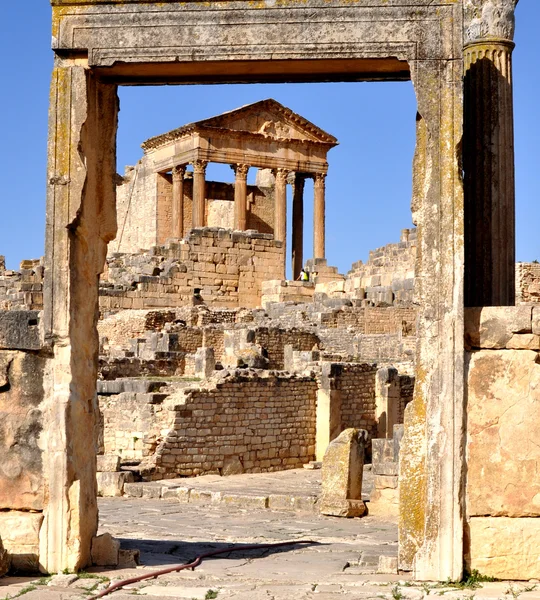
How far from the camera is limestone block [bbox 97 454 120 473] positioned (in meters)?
14.9

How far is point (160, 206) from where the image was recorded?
151 ft

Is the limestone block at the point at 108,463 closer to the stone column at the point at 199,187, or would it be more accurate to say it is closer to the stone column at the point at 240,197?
the stone column at the point at 199,187

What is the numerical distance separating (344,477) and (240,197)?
95.9 ft

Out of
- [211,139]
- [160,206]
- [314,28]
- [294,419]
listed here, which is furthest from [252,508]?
[160,206]

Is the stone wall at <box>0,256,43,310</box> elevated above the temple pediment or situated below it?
below

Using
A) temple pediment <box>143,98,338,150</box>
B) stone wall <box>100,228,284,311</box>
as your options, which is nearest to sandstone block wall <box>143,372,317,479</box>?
stone wall <box>100,228,284,311</box>

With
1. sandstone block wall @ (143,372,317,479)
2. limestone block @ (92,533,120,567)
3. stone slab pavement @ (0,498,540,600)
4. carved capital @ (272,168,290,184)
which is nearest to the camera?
stone slab pavement @ (0,498,540,600)

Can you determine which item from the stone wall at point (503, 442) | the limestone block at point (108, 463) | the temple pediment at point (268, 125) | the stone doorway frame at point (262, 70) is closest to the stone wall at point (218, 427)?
the limestone block at point (108, 463)

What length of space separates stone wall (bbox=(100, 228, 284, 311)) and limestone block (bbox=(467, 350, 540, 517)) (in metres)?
24.2

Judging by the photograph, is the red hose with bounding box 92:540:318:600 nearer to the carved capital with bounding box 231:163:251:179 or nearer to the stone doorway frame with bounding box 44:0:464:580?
the stone doorway frame with bounding box 44:0:464:580

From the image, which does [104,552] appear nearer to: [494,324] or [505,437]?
[505,437]

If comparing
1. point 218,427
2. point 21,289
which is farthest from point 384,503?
point 21,289

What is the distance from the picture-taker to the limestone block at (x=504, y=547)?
7102mm

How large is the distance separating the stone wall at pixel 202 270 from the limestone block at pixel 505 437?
24228mm
